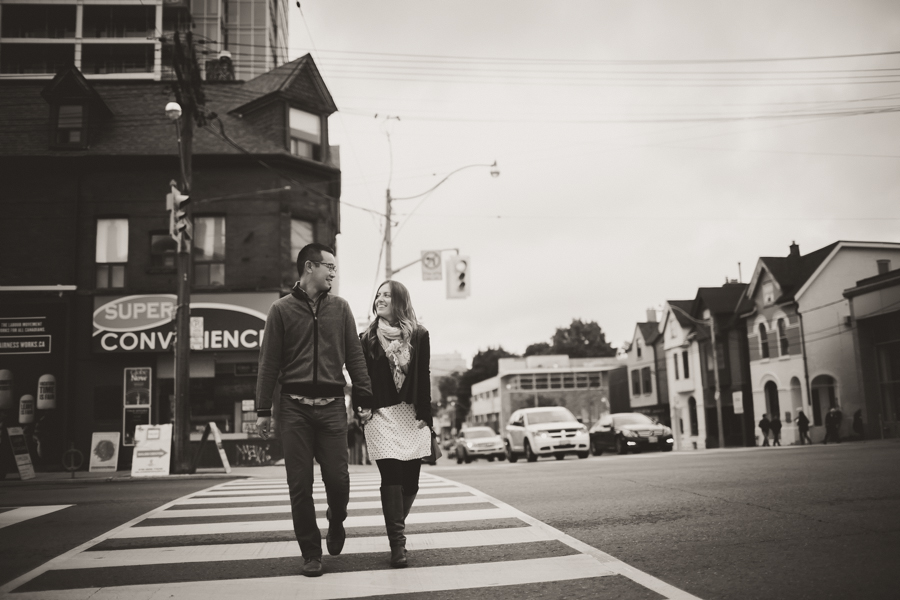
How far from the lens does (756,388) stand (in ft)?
138

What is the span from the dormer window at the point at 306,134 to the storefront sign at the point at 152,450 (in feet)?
39.5

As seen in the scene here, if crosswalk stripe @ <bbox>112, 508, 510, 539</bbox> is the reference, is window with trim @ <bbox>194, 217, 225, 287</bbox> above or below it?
above

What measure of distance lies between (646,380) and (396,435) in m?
56.2

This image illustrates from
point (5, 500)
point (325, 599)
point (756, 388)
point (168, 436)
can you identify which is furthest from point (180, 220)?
point (756, 388)

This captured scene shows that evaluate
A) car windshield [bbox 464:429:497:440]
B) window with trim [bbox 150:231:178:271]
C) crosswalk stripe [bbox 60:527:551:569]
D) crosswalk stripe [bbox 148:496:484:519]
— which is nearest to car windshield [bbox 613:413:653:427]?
car windshield [bbox 464:429:497:440]

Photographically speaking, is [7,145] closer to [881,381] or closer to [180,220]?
Answer: [180,220]

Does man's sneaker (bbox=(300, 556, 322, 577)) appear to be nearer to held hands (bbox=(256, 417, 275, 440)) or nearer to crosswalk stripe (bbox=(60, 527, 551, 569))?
crosswalk stripe (bbox=(60, 527, 551, 569))

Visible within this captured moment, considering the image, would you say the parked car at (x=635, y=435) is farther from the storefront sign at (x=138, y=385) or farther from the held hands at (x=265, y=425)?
the held hands at (x=265, y=425)

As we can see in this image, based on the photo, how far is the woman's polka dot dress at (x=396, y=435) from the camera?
5199 mm

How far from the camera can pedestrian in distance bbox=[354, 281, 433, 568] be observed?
519cm

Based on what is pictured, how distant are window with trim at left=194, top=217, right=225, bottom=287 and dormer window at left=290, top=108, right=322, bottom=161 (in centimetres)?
372

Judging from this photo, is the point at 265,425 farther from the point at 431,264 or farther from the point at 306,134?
the point at 306,134

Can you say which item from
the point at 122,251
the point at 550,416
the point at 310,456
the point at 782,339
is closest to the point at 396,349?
the point at 310,456

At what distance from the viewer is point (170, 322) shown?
23.2 m
